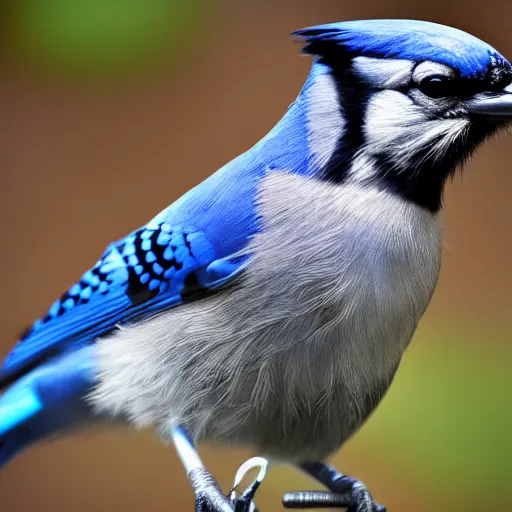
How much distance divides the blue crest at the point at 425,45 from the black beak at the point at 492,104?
3cm

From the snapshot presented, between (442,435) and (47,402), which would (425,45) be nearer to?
(47,402)

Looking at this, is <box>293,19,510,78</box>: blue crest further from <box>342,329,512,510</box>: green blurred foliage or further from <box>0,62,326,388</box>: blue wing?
<box>342,329,512,510</box>: green blurred foliage

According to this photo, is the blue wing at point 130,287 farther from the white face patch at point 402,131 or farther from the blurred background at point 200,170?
the blurred background at point 200,170

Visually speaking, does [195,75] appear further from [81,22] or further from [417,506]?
[417,506]

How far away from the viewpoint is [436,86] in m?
0.93

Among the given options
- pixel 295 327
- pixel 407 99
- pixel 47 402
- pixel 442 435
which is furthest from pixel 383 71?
pixel 442 435

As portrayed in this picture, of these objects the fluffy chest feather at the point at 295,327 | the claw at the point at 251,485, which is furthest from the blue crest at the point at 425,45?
the claw at the point at 251,485

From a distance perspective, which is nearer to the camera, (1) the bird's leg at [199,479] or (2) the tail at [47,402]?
(1) the bird's leg at [199,479]

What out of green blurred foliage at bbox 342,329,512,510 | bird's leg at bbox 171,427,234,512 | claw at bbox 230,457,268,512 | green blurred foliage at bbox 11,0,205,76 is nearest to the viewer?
claw at bbox 230,457,268,512

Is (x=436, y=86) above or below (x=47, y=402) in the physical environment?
above

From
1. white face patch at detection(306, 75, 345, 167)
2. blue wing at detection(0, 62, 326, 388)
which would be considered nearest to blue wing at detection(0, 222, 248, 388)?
blue wing at detection(0, 62, 326, 388)

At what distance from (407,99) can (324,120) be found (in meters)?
0.09

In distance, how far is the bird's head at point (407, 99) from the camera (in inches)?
35.9

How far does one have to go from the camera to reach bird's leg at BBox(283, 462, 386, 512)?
102cm
